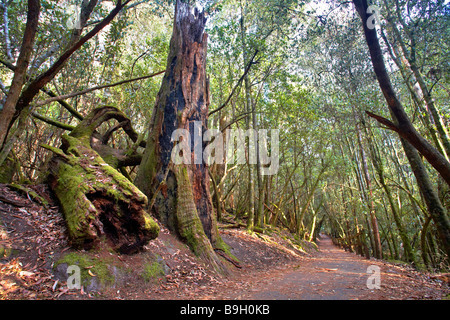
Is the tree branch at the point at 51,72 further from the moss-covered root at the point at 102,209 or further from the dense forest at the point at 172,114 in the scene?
the moss-covered root at the point at 102,209

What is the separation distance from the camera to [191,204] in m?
5.21

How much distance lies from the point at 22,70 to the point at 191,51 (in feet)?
13.8

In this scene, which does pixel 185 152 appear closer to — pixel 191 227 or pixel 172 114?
pixel 172 114

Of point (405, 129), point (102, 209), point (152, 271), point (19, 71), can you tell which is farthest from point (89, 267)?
point (405, 129)

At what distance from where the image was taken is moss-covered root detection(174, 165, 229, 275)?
4840 mm

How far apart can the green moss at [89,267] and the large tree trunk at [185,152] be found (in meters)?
1.77

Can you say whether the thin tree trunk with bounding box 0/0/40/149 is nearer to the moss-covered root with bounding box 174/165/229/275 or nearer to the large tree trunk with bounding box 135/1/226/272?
the large tree trunk with bounding box 135/1/226/272

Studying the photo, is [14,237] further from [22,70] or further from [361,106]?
[361,106]

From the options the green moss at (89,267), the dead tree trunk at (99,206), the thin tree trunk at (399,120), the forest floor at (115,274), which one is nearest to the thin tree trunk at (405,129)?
the thin tree trunk at (399,120)

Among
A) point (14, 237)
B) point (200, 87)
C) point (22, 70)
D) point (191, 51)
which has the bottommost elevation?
point (14, 237)

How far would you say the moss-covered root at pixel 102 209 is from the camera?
3.29m

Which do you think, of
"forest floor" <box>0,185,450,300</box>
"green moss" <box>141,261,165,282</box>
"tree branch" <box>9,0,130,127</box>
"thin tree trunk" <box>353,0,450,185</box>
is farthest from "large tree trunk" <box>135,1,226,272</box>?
"thin tree trunk" <box>353,0,450,185</box>
